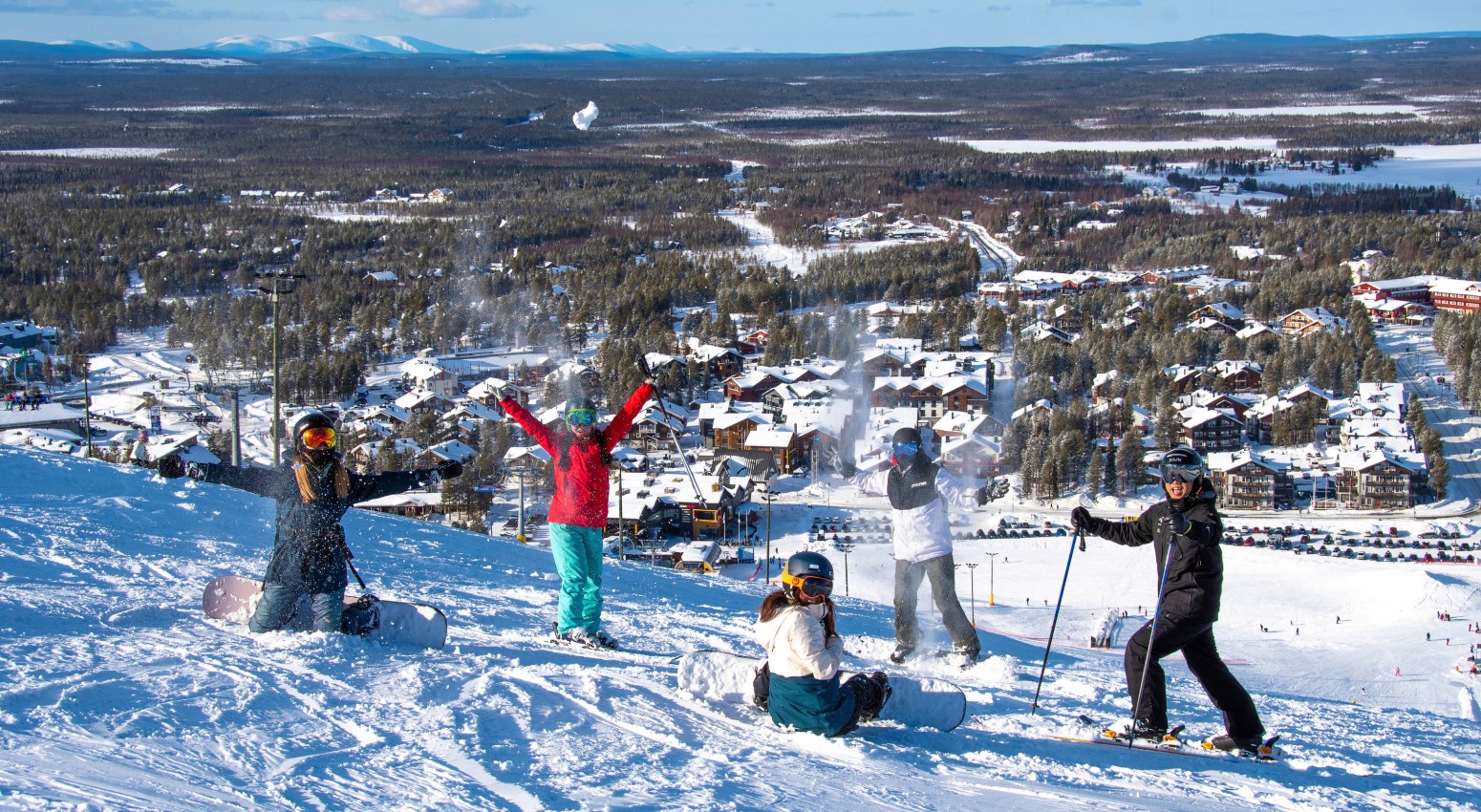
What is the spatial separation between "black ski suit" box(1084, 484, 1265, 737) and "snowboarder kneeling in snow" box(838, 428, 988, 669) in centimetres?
78

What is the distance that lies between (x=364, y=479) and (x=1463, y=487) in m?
18.3

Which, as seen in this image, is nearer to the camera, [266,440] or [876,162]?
[266,440]

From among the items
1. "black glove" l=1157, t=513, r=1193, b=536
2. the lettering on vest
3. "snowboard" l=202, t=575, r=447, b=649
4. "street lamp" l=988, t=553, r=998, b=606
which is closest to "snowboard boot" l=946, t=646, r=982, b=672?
the lettering on vest

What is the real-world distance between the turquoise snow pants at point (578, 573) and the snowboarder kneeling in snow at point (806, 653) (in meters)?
0.83

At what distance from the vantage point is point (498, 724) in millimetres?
2713

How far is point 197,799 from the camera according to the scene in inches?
87.8

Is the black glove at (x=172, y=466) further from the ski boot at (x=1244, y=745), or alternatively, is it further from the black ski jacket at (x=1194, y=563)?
the ski boot at (x=1244, y=745)

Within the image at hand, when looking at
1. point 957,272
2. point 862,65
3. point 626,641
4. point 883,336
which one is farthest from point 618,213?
point 862,65

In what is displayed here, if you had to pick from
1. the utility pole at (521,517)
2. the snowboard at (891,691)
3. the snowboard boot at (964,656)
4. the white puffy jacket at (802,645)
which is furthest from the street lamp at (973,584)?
the white puffy jacket at (802,645)

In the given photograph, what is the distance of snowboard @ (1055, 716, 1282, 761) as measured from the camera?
284 centimetres

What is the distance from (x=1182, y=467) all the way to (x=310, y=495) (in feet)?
6.82

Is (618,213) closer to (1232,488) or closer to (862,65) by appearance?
(1232,488)

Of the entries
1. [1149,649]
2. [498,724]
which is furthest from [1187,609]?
[498,724]

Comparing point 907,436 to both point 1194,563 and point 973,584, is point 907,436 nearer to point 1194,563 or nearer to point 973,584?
point 1194,563
